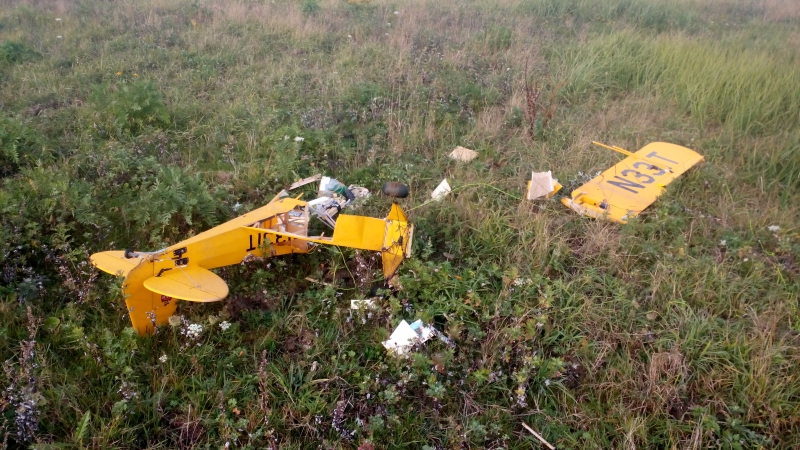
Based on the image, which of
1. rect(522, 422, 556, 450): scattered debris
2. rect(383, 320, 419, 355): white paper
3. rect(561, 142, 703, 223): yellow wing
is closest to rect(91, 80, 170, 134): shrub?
rect(383, 320, 419, 355): white paper

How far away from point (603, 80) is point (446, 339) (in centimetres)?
465

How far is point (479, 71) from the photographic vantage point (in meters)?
6.26

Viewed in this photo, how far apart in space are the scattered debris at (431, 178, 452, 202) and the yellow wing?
2.95 feet

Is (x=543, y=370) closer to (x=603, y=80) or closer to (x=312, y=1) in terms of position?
(x=603, y=80)

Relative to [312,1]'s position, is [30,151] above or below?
below

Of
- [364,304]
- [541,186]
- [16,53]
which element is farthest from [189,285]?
[16,53]

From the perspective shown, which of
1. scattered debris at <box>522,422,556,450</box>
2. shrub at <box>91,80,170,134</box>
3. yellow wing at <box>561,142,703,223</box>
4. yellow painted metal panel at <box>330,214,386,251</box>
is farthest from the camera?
shrub at <box>91,80,170,134</box>

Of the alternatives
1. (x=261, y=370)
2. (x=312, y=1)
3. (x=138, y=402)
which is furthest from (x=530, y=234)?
(x=312, y=1)

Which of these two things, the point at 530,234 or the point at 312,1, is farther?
the point at 312,1

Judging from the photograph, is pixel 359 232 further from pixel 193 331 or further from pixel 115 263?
pixel 115 263

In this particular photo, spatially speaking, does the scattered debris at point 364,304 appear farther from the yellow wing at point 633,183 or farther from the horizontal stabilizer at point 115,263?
the yellow wing at point 633,183

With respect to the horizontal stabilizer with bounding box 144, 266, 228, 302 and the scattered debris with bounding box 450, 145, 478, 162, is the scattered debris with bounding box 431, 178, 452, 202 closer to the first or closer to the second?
the scattered debris with bounding box 450, 145, 478, 162

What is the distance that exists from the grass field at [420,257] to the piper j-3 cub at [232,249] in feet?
0.43

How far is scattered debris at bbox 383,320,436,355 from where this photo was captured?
261 centimetres
